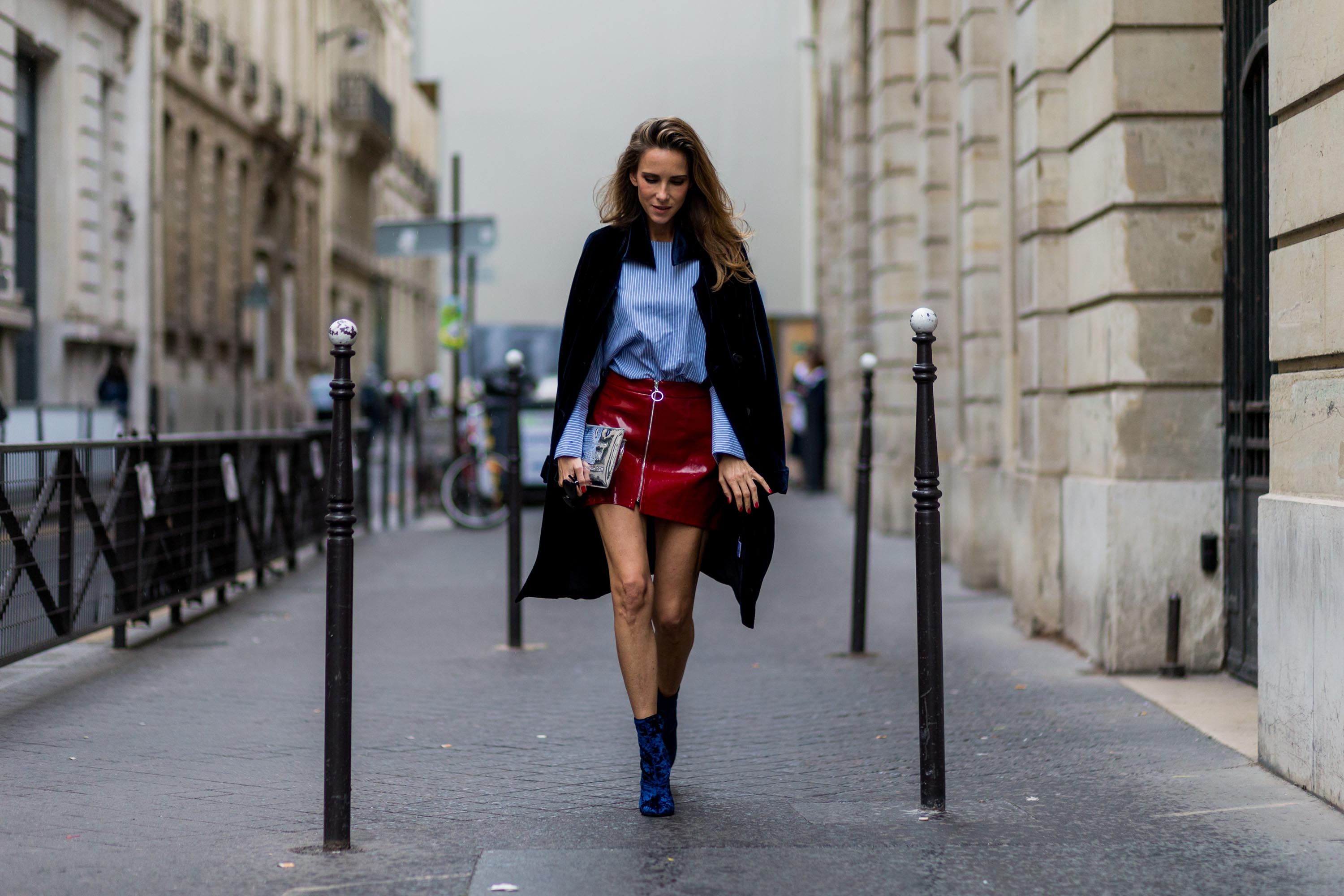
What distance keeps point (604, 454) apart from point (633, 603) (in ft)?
1.37

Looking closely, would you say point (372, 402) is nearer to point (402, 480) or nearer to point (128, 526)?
point (402, 480)

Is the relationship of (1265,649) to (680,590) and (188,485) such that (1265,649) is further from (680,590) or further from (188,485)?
(188,485)

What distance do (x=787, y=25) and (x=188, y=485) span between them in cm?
2203

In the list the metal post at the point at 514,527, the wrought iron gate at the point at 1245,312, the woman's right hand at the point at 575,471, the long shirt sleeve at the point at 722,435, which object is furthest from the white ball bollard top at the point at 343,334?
the metal post at the point at 514,527

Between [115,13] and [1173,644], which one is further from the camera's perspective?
[115,13]

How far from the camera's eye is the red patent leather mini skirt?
15.2 feet

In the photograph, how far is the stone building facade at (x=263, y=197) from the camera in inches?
1106

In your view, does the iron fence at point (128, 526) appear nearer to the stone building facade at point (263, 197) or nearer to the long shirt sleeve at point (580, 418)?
the long shirt sleeve at point (580, 418)

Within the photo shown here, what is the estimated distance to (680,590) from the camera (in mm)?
4758

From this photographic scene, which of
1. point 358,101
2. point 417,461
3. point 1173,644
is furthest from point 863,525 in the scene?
point 358,101

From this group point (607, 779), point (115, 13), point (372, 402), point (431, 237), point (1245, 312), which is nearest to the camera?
point (607, 779)

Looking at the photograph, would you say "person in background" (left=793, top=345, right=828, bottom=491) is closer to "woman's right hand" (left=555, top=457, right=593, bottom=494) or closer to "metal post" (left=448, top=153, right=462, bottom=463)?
"metal post" (left=448, top=153, right=462, bottom=463)

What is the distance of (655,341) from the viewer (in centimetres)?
464

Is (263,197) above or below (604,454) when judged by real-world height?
above
